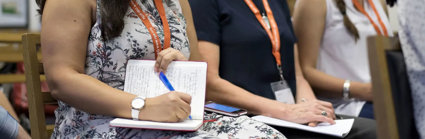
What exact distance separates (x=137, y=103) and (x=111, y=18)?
0.24m

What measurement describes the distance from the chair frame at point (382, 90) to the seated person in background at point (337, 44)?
1.15 m

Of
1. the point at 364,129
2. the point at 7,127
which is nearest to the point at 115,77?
the point at 7,127

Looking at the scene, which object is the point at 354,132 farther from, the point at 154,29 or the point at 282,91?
the point at 154,29

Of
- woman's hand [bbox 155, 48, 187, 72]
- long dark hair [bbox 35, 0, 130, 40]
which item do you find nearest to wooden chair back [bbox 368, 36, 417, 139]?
woman's hand [bbox 155, 48, 187, 72]

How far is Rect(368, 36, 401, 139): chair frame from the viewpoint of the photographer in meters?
0.83

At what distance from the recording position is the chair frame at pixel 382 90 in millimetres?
833

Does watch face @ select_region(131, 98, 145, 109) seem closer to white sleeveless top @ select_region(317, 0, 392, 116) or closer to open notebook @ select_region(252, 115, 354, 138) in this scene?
open notebook @ select_region(252, 115, 354, 138)

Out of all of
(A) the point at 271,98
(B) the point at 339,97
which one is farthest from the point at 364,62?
(A) the point at 271,98

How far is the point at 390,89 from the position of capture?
2.77ft

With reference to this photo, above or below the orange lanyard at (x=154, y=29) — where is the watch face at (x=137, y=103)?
below

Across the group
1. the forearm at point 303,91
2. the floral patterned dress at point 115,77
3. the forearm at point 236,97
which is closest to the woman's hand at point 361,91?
the forearm at point 303,91

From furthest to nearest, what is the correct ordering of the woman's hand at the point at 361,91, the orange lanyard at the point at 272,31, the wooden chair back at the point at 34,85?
the woman's hand at the point at 361,91
the orange lanyard at the point at 272,31
the wooden chair back at the point at 34,85

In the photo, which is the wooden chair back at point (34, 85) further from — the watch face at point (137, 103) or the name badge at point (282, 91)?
the name badge at point (282, 91)

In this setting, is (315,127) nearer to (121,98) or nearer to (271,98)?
(271,98)
